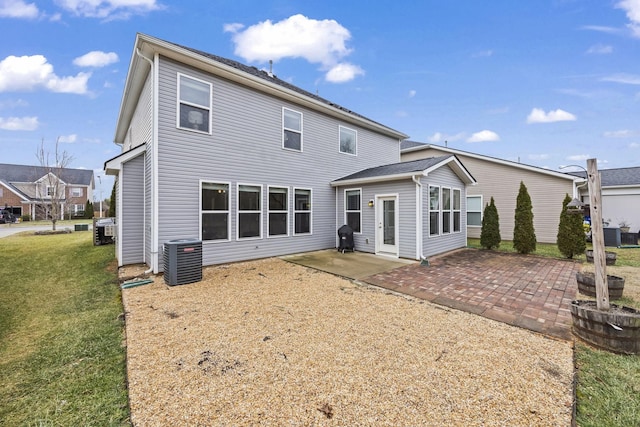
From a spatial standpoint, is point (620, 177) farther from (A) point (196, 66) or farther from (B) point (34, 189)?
(B) point (34, 189)

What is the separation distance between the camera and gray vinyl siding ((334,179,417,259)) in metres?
8.34

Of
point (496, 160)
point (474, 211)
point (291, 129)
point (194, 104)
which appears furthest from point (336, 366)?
point (496, 160)

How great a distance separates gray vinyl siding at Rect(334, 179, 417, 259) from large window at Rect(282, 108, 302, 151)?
109 inches

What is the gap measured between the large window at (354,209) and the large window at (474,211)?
7901 mm

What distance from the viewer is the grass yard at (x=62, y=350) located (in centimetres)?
219

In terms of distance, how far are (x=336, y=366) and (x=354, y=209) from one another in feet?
25.1

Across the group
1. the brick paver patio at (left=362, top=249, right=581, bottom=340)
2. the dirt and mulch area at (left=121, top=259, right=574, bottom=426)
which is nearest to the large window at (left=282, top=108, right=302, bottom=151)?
the brick paver patio at (left=362, top=249, right=581, bottom=340)

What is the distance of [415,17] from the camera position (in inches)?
444

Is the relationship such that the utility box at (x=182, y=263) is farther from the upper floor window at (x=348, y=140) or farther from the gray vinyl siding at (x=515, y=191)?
the gray vinyl siding at (x=515, y=191)

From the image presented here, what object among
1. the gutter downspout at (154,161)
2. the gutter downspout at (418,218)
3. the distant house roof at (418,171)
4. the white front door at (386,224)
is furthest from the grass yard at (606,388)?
the gutter downspout at (154,161)

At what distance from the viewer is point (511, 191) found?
13.0m

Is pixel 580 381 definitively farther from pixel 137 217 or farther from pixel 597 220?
pixel 137 217

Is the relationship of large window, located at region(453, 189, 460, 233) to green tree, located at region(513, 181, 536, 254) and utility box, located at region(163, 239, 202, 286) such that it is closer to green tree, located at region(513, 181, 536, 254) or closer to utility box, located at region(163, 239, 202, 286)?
green tree, located at region(513, 181, 536, 254)

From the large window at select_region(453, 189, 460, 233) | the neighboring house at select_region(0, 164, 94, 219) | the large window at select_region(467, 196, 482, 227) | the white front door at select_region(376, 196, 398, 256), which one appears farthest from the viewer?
the neighboring house at select_region(0, 164, 94, 219)
